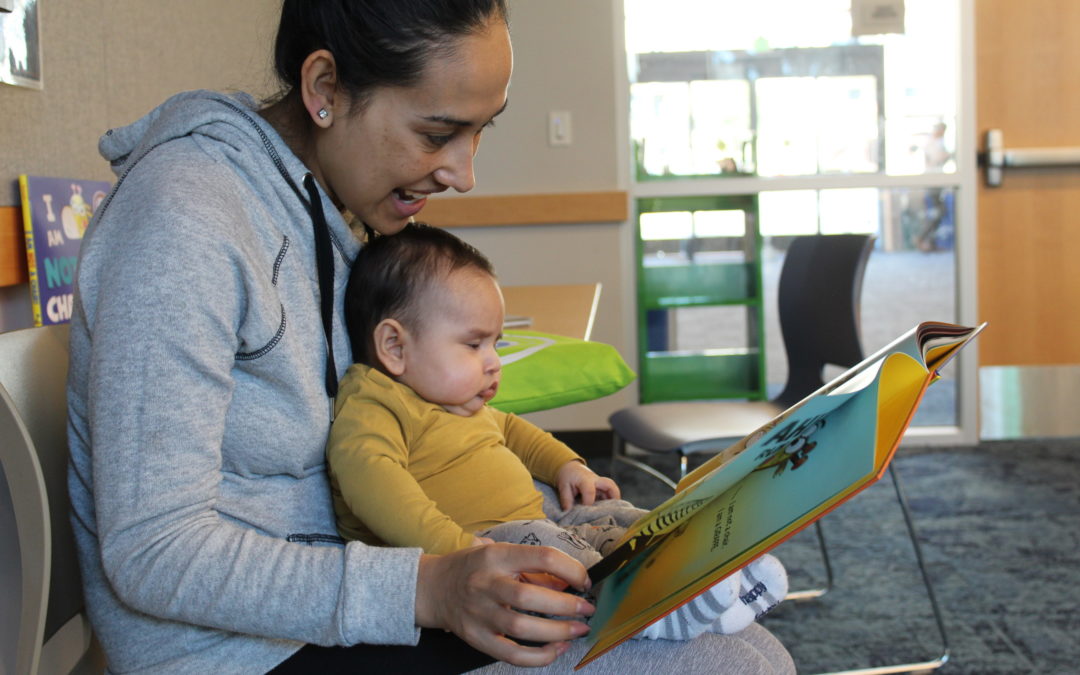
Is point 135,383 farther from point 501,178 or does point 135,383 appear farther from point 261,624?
point 501,178

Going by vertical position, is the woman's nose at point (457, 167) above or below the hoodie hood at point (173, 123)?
below

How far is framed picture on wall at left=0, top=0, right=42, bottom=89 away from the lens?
145cm

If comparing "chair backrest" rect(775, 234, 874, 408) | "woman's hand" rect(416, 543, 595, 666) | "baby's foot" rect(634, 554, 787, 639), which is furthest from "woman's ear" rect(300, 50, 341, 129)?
"chair backrest" rect(775, 234, 874, 408)

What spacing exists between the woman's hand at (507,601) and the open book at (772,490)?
0.10 feet

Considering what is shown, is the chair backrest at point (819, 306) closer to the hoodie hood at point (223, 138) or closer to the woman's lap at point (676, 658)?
the woman's lap at point (676, 658)

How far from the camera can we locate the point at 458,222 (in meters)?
4.03

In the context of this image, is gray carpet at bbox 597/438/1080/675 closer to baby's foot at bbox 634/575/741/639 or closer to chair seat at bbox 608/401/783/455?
chair seat at bbox 608/401/783/455

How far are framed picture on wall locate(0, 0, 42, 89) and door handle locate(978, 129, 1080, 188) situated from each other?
11.7 feet

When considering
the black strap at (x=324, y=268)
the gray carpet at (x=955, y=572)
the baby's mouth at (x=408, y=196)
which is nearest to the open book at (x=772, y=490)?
the black strap at (x=324, y=268)

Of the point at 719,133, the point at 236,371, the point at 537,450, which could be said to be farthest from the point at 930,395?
the point at 236,371

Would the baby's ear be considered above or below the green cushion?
above

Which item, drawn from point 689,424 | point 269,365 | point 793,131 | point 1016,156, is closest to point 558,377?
point 269,365

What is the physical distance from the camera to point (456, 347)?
1.08 metres

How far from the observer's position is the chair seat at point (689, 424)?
89.4 inches
